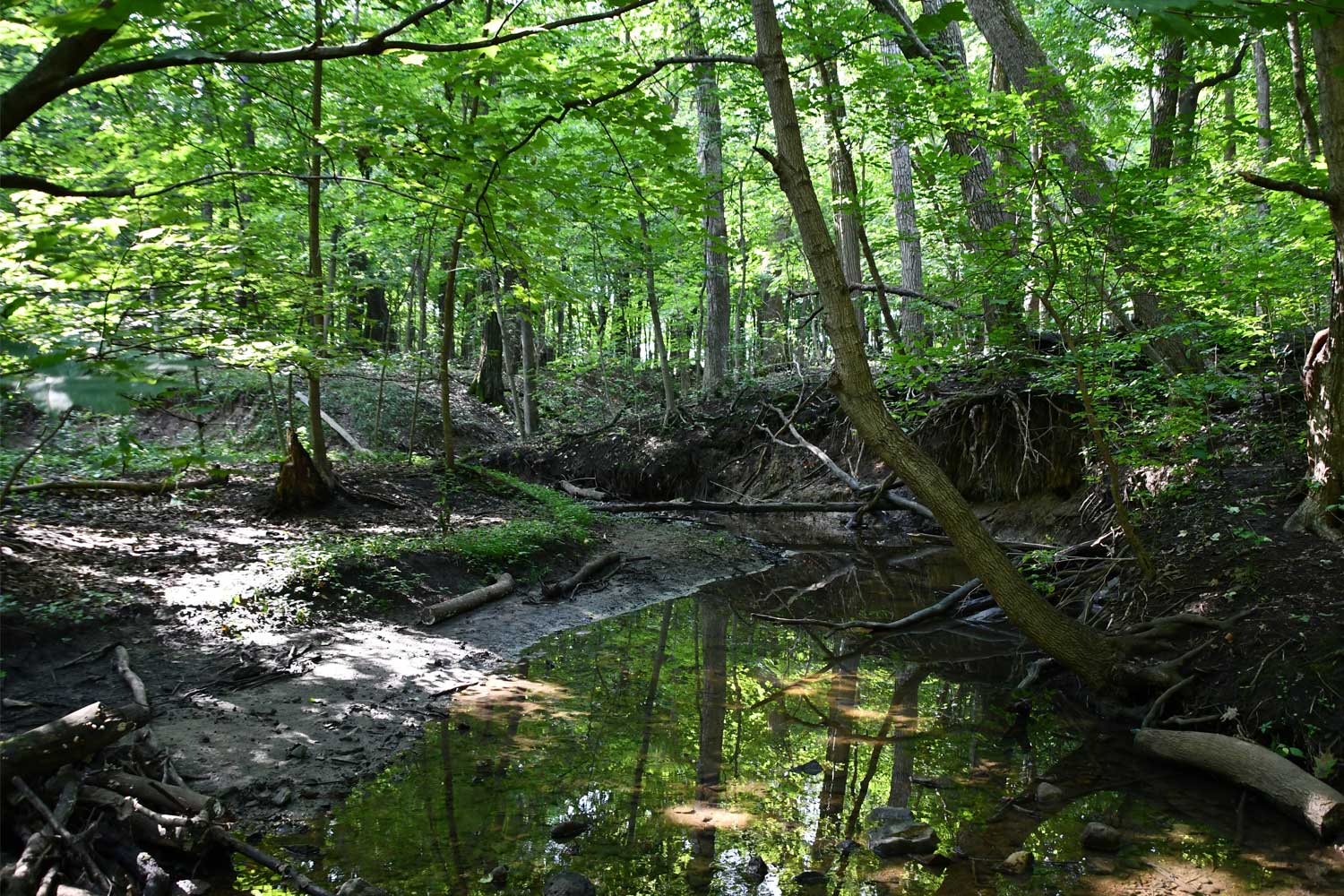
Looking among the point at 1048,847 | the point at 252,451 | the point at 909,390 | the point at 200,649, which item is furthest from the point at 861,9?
the point at 252,451

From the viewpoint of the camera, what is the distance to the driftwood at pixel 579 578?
335 inches

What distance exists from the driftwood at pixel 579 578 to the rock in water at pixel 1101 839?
5647 mm

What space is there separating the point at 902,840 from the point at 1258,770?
6.86 feet

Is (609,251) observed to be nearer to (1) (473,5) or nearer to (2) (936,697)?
(1) (473,5)

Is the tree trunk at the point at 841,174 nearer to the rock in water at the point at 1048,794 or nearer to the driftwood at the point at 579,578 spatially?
the driftwood at the point at 579,578

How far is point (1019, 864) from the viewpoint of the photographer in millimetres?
3805

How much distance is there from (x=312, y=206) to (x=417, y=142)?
11.9 ft

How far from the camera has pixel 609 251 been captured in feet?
60.7

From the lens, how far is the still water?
12.3 feet

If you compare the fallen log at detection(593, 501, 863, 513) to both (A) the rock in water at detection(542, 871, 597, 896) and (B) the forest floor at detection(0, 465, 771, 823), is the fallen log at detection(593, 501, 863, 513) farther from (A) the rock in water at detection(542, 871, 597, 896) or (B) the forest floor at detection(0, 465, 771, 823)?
(A) the rock in water at detection(542, 871, 597, 896)

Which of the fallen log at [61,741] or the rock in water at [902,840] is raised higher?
the fallen log at [61,741]

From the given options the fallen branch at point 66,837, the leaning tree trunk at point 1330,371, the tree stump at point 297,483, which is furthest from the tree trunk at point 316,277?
the leaning tree trunk at point 1330,371

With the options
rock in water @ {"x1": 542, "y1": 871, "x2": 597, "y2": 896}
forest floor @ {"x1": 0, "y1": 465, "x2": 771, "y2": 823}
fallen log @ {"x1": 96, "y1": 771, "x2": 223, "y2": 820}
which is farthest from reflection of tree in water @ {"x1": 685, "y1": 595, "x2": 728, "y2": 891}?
fallen log @ {"x1": 96, "y1": 771, "x2": 223, "y2": 820}

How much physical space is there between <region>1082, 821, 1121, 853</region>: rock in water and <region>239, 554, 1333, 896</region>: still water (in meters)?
0.05
